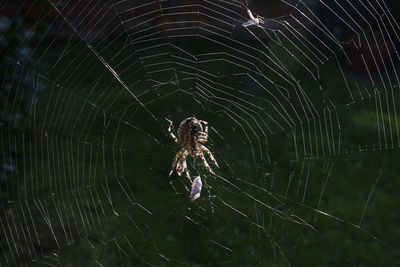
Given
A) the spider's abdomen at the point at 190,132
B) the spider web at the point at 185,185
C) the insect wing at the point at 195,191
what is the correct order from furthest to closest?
1. the spider web at the point at 185,185
2. the spider's abdomen at the point at 190,132
3. the insect wing at the point at 195,191

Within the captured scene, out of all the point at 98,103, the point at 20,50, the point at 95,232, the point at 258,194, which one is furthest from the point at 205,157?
the point at 98,103

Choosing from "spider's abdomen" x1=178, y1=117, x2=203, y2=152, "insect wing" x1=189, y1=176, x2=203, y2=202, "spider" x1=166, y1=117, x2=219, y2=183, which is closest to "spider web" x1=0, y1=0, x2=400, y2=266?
"spider" x1=166, y1=117, x2=219, y2=183

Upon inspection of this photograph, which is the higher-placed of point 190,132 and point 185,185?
point 190,132

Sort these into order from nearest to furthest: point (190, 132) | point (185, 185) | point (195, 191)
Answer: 1. point (195, 191)
2. point (190, 132)
3. point (185, 185)

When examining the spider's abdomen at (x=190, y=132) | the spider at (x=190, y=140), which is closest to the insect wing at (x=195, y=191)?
the spider at (x=190, y=140)

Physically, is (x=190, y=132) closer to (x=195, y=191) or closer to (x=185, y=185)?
(x=185, y=185)

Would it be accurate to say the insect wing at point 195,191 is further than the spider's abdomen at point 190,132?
No

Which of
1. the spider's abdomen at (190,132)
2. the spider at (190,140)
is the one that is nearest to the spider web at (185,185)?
the spider at (190,140)

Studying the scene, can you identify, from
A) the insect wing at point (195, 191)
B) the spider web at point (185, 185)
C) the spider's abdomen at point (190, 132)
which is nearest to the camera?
the insect wing at point (195, 191)

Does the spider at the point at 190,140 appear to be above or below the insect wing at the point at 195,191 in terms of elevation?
above

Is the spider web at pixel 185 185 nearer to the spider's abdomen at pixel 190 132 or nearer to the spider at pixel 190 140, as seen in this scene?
the spider at pixel 190 140

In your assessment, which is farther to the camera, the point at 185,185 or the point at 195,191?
the point at 185,185

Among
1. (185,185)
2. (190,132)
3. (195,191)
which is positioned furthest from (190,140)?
(195,191)

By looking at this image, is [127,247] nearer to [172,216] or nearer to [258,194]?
[172,216]
